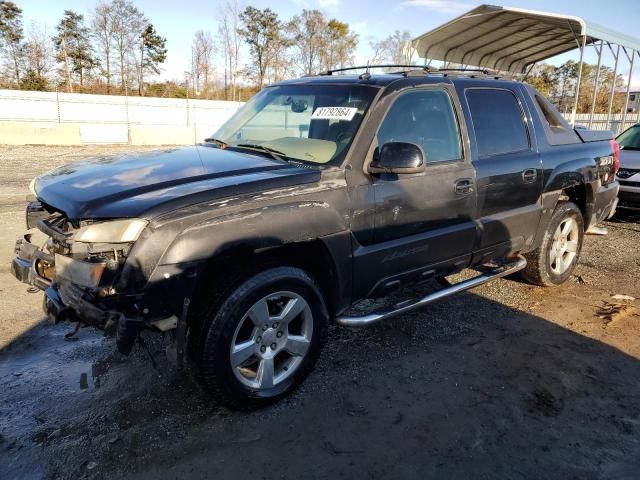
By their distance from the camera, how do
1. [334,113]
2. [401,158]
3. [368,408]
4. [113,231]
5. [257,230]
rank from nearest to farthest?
[113,231]
[257,230]
[368,408]
[401,158]
[334,113]

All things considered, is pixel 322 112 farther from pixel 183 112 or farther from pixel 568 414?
pixel 183 112

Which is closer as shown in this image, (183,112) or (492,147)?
(492,147)

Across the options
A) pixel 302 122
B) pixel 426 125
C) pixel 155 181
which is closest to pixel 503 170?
pixel 426 125

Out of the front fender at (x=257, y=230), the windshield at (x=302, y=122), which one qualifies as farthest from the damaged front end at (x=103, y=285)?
the windshield at (x=302, y=122)

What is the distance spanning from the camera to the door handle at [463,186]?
3709 millimetres

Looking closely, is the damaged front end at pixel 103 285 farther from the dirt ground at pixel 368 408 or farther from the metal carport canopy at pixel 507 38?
the metal carport canopy at pixel 507 38

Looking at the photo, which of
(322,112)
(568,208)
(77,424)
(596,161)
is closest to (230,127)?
(322,112)

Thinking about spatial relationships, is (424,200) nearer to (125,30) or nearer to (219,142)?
(219,142)

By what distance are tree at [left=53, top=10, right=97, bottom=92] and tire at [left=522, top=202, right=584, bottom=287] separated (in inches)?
1691

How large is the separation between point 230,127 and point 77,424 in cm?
251

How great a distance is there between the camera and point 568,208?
5.00m


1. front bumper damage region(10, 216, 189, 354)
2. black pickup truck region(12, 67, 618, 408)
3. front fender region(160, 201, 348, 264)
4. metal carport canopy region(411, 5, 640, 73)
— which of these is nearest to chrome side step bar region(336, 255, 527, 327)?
black pickup truck region(12, 67, 618, 408)

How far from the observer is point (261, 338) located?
114 inches

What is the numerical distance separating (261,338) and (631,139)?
918 centimetres
